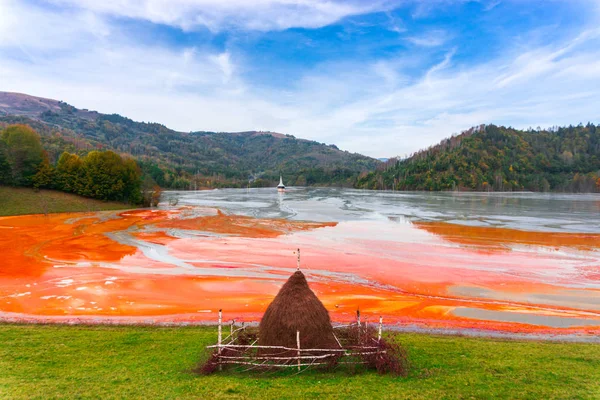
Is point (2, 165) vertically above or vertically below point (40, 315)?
above

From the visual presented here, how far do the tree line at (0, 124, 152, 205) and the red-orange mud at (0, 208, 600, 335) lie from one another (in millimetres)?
24813

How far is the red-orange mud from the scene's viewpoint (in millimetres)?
16094

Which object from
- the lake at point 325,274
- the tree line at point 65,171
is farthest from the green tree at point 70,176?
the lake at point 325,274

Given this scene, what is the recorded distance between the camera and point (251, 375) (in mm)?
8609

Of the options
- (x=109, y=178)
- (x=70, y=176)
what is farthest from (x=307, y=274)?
(x=70, y=176)

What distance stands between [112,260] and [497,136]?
8361 inches

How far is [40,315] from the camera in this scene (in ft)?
48.9

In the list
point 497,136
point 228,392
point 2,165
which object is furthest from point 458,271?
point 497,136

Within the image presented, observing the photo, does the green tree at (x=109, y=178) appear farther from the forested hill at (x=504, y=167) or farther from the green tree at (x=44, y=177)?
the forested hill at (x=504, y=167)

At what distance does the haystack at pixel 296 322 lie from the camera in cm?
909

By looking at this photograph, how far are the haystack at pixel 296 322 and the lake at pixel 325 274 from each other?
570cm

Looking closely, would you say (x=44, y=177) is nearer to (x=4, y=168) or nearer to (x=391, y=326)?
(x=4, y=168)

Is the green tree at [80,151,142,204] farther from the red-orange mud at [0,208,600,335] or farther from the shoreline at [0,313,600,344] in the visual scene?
the shoreline at [0,313,600,344]

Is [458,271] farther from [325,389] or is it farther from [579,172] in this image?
[579,172]
